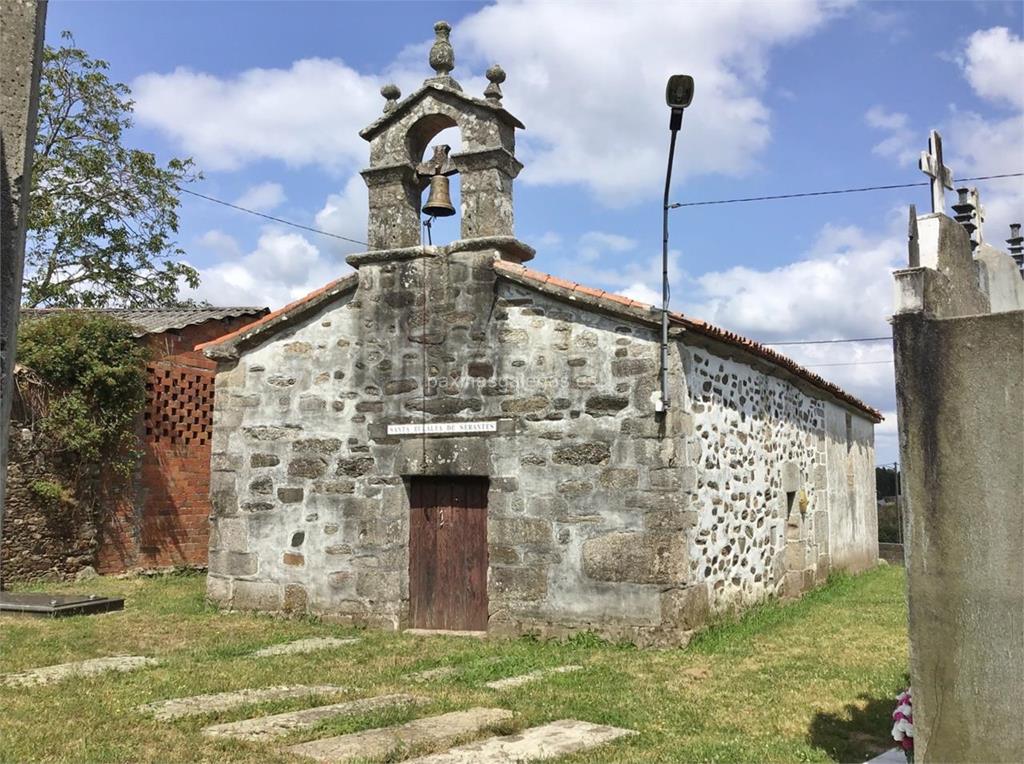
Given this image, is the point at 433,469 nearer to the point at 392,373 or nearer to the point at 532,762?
the point at 392,373

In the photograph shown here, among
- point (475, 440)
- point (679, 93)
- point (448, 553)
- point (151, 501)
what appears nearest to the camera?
point (679, 93)

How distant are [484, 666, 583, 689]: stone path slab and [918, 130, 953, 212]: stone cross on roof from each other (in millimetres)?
4301

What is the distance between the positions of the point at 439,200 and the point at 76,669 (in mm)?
5384

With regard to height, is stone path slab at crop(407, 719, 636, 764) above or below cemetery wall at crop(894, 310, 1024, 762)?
below

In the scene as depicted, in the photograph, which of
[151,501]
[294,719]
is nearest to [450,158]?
[294,719]

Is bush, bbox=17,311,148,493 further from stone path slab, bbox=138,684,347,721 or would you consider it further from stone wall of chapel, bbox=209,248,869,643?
stone path slab, bbox=138,684,347,721

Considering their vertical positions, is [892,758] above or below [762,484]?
below

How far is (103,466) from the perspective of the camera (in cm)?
1235

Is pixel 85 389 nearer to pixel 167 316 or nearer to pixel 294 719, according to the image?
pixel 167 316

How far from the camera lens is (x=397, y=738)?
4977 mm

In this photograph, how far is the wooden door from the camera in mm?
8867

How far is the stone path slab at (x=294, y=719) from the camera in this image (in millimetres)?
5168

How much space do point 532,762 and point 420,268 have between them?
5.70 metres

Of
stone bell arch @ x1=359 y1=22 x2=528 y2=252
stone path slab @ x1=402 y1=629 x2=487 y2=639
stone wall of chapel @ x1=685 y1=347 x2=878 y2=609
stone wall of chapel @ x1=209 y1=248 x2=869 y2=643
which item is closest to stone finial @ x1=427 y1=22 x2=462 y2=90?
stone bell arch @ x1=359 y1=22 x2=528 y2=252
